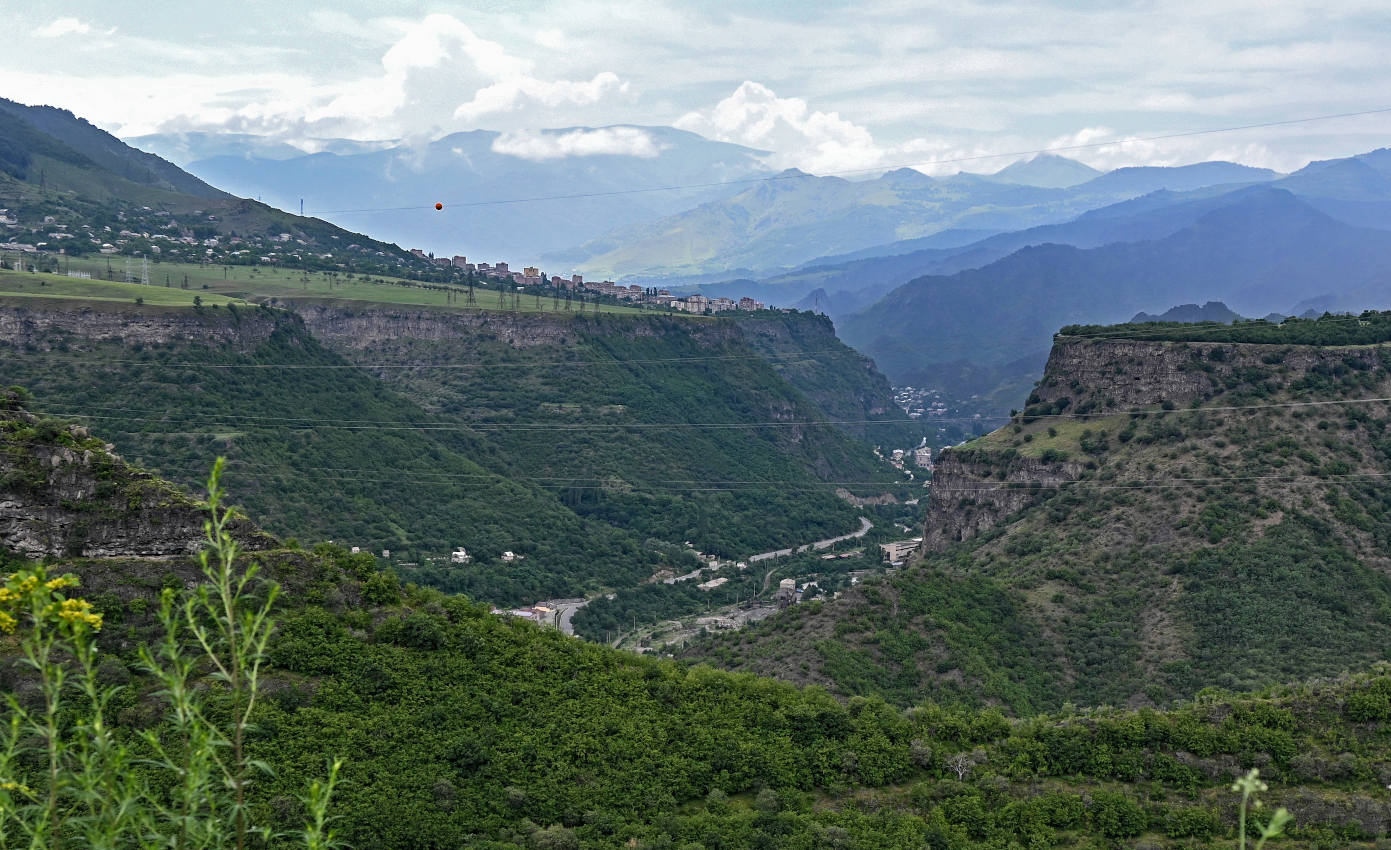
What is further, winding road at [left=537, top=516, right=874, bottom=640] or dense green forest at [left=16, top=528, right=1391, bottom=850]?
winding road at [left=537, top=516, right=874, bottom=640]

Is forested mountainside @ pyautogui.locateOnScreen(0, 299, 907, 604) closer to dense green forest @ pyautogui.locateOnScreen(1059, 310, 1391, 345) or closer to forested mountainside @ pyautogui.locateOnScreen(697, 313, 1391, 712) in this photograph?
forested mountainside @ pyautogui.locateOnScreen(697, 313, 1391, 712)

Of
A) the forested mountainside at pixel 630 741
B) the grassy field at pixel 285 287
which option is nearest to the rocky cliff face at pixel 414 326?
the grassy field at pixel 285 287

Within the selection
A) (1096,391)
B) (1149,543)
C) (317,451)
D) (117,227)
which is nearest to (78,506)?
(1149,543)

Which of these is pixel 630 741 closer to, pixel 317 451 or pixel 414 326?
pixel 317 451

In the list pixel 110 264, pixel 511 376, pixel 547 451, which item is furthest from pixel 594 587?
pixel 110 264

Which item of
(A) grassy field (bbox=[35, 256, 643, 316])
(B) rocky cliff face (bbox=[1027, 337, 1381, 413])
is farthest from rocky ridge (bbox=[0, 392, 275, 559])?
(A) grassy field (bbox=[35, 256, 643, 316])

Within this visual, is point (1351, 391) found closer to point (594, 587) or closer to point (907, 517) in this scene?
point (594, 587)
